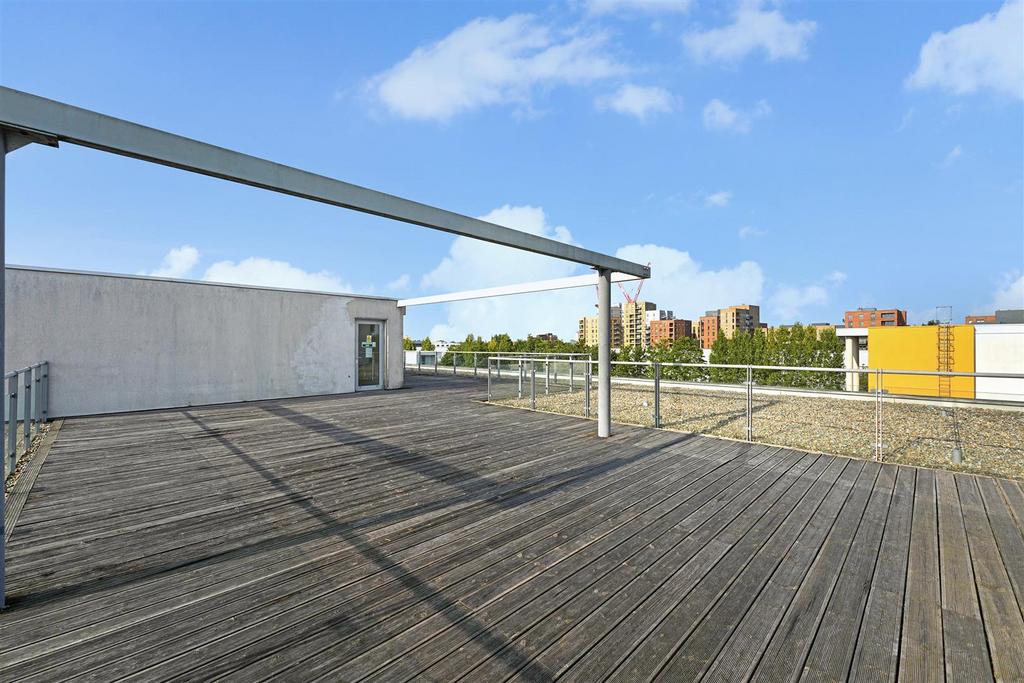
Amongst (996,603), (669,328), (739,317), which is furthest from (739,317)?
(996,603)

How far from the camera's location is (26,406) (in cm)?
489

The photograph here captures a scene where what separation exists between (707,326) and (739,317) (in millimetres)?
9432

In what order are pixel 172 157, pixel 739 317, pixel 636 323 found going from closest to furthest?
pixel 172 157 → pixel 739 317 → pixel 636 323

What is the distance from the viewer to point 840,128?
16.8 metres

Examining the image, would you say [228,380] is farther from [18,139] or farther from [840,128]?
[840,128]

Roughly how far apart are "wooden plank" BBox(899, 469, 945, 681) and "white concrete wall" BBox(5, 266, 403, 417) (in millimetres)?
11103

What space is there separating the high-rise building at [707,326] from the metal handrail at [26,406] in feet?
283

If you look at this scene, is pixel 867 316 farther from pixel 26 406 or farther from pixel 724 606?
pixel 26 406

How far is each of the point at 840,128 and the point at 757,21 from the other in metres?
10.3

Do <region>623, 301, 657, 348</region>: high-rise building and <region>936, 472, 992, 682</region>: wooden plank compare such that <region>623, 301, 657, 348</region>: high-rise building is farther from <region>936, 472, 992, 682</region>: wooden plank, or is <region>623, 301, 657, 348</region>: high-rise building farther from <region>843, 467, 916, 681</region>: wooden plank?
<region>843, 467, 916, 681</region>: wooden plank

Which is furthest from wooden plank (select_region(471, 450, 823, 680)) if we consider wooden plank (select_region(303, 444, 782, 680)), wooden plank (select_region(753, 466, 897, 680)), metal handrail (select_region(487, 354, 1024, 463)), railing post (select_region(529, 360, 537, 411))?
railing post (select_region(529, 360, 537, 411))

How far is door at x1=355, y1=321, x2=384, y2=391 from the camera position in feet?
38.6

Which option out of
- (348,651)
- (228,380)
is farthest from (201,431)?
(348,651)

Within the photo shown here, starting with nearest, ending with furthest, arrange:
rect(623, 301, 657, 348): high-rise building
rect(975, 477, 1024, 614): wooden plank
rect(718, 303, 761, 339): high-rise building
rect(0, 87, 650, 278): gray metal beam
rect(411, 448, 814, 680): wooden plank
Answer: rect(411, 448, 814, 680): wooden plank < rect(0, 87, 650, 278): gray metal beam < rect(975, 477, 1024, 614): wooden plank < rect(718, 303, 761, 339): high-rise building < rect(623, 301, 657, 348): high-rise building
